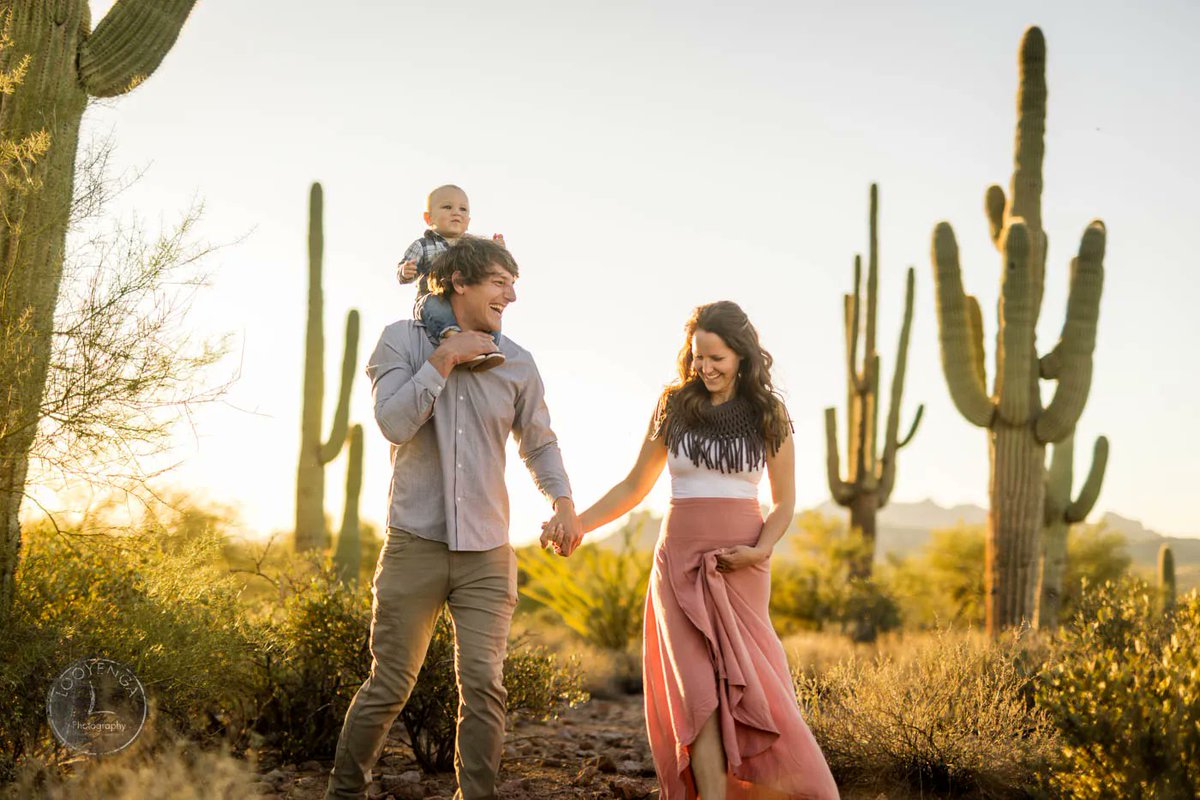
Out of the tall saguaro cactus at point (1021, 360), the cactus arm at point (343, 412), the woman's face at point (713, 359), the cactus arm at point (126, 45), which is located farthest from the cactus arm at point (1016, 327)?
the cactus arm at point (126, 45)

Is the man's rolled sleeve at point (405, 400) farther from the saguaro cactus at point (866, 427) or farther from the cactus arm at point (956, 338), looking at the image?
the saguaro cactus at point (866, 427)

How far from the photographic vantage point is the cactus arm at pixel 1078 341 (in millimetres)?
11773

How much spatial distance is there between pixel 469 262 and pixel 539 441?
80 centimetres

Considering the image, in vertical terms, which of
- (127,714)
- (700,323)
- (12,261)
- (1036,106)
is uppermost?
(1036,106)

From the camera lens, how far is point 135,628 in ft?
17.2

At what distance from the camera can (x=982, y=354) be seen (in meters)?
13.1

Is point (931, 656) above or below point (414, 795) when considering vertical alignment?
above

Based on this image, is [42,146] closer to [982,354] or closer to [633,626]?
[633,626]

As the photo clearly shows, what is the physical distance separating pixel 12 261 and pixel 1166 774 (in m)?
5.79

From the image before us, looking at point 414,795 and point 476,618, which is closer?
point 476,618

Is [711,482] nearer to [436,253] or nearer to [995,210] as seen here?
[436,253]

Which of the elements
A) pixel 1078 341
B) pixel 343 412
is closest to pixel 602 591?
pixel 343 412

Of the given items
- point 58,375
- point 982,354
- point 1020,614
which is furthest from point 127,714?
point 982,354

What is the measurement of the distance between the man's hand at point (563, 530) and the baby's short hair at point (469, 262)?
0.98m
